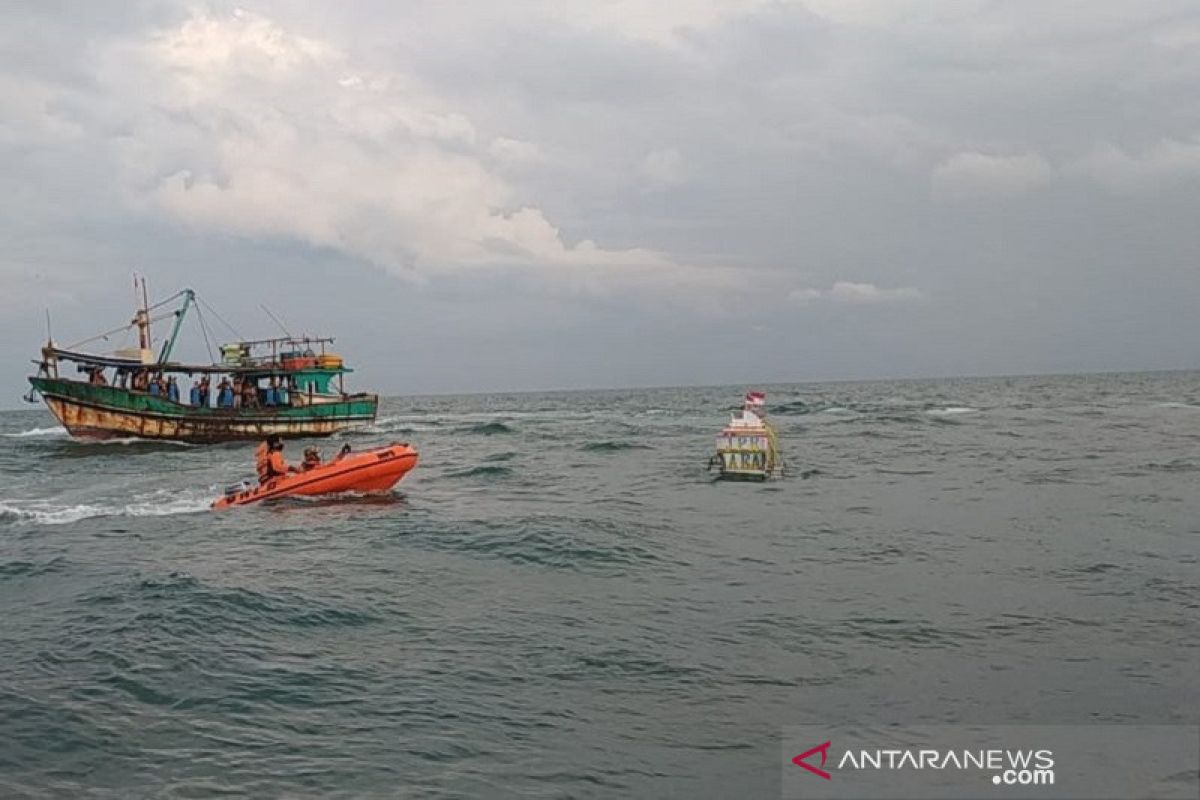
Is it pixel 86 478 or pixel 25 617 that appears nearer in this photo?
pixel 25 617

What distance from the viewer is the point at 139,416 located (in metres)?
40.9

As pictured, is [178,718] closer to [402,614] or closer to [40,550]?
[402,614]

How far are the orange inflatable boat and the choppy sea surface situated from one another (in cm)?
55

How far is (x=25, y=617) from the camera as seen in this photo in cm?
1132

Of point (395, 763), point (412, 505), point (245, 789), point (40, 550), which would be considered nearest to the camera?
point (245, 789)

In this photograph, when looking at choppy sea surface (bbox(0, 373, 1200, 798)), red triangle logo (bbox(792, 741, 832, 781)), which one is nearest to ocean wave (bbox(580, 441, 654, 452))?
choppy sea surface (bbox(0, 373, 1200, 798))

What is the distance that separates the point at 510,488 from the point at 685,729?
18150 millimetres

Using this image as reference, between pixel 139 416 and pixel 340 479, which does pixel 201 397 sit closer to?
pixel 139 416

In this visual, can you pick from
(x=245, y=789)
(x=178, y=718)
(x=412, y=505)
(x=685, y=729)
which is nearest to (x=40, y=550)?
(x=412, y=505)

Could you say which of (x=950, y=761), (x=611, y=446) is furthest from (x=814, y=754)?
(x=611, y=446)

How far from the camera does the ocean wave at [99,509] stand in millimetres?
20703

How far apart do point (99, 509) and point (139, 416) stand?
68.3 ft

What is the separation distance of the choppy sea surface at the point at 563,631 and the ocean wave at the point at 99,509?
15cm

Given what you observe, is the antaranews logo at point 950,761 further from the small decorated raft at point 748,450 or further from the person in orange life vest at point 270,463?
the small decorated raft at point 748,450
